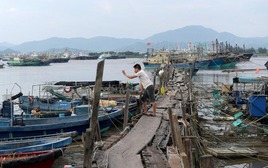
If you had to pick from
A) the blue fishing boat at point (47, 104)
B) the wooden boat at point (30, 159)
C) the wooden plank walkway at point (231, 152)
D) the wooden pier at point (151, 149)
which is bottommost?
the wooden plank walkway at point (231, 152)

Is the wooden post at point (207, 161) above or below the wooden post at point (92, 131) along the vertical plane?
below

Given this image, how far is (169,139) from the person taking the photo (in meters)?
9.44

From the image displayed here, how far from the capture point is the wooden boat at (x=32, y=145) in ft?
38.9

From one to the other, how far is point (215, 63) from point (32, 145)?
220 feet

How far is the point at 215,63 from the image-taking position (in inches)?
2977

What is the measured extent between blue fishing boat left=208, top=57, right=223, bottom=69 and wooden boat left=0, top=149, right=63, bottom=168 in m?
65.4

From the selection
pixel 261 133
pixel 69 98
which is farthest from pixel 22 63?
pixel 261 133

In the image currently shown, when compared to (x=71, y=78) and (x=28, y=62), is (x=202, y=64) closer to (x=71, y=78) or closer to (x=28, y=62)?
(x=71, y=78)

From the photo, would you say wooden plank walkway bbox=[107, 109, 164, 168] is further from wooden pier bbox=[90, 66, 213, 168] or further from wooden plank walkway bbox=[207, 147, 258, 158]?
wooden plank walkway bbox=[207, 147, 258, 158]

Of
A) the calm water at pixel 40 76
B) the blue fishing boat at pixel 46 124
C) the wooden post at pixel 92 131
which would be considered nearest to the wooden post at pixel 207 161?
the wooden post at pixel 92 131

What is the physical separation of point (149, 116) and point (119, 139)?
338cm

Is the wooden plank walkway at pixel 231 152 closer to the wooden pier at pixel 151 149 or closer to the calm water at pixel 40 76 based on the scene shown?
the wooden pier at pixel 151 149

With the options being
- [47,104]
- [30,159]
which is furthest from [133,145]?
[47,104]

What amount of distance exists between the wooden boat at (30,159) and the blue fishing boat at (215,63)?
215 feet
